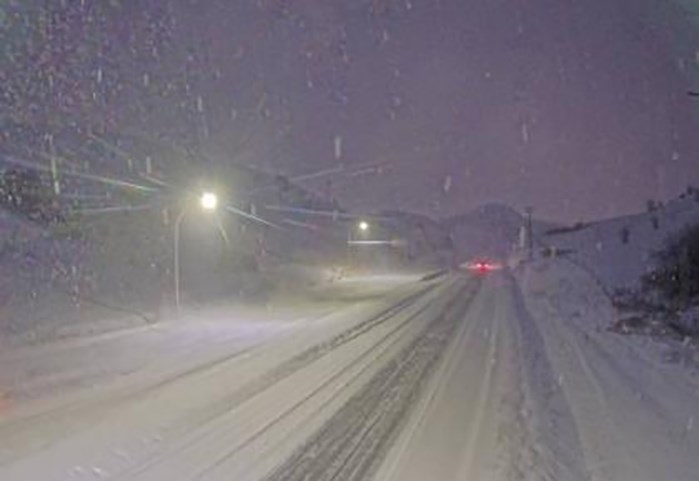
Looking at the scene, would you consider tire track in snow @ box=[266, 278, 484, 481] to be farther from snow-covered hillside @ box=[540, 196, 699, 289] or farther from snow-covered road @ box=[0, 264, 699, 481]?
snow-covered hillside @ box=[540, 196, 699, 289]

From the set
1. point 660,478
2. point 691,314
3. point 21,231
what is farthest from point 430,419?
point 21,231

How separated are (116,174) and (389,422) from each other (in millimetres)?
53610

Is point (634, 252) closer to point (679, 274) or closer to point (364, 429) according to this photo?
point (679, 274)

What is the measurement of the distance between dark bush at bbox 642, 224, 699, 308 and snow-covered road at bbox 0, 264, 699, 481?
10.8m

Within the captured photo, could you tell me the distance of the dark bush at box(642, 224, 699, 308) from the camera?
1241 inches

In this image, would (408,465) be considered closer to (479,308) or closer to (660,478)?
(660,478)

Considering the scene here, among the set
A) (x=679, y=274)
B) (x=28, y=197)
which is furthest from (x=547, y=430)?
(x=28, y=197)

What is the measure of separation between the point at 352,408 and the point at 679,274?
2628 centimetres

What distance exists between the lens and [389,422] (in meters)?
10.7

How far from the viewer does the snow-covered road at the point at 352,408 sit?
853 cm

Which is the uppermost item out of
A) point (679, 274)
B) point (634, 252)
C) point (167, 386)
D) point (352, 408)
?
point (634, 252)

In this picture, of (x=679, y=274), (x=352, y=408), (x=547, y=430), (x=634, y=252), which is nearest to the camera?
(x=547, y=430)

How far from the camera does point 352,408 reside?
38.5 feet

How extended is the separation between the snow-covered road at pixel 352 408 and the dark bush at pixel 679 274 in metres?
10.8
